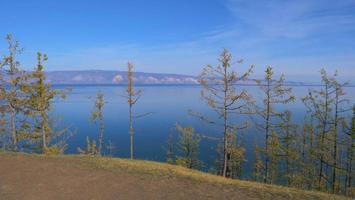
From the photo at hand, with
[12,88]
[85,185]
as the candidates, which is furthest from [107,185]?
[12,88]

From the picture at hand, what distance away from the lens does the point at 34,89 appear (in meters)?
34.1

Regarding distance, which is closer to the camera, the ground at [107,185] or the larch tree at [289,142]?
the ground at [107,185]

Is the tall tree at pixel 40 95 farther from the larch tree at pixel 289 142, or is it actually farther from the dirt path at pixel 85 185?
the larch tree at pixel 289 142

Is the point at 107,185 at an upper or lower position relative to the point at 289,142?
upper

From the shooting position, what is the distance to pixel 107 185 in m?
14.4

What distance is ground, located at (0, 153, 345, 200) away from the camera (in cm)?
1315

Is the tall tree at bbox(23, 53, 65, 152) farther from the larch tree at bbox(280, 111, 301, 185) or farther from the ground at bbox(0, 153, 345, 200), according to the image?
the larch tree at bbox(280, 111, 301, 185)

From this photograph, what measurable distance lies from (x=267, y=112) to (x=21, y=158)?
20.6 meters

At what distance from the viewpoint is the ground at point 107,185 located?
1315cm

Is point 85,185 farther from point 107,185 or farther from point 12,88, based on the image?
point 12,88

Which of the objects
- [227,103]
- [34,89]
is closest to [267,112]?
[227,103]

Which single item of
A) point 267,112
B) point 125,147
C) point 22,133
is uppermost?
point 267,112

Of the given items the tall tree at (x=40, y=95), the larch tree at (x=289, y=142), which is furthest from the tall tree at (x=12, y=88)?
the larch tree at (x=289, y=142)

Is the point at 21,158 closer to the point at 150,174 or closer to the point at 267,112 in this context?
the point at 150,174
